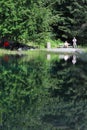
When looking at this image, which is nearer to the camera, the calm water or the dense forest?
the calm water

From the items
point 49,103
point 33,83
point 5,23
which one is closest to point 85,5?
point 5,23

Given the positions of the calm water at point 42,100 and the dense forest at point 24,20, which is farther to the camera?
the dense forest at point 24,20

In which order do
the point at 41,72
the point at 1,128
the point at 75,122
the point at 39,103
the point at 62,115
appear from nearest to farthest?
1. the point at 1,128
2. the point at 75,122
3. the point at 62,115
4. the point at 39,103
5. the point at 41,72

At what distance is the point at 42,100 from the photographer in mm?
14234

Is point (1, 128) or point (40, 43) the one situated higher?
point (1, 128)

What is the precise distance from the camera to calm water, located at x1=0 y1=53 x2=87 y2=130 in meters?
10.4

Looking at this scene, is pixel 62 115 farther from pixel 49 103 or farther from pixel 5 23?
pixel 5 23

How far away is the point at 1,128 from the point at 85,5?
47197 mm

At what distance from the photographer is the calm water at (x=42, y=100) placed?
409 inches

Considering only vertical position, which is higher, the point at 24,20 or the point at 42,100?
the point at 24,20

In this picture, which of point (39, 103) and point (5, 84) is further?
point (5, 84)

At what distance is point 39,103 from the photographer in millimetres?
13570

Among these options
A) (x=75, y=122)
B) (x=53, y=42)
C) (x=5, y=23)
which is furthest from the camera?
(x=53, y=42)

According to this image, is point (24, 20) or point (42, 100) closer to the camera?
point (42, 100)
